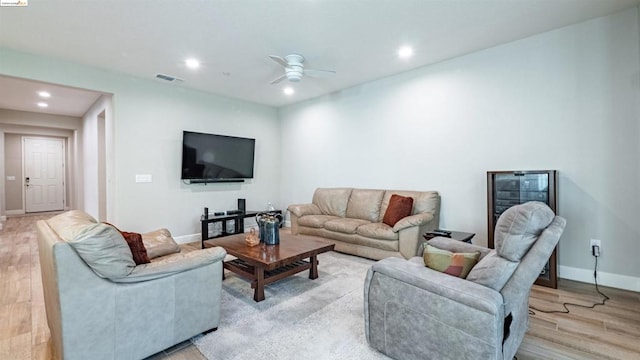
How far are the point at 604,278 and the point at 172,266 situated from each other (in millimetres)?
4189

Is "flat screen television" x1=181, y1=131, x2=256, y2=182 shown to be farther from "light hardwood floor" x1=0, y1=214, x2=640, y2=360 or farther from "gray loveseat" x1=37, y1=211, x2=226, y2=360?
"gray loveseat" x1=37, y1=211, x2=226, y2=360

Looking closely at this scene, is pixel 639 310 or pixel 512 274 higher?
pixel 512 274

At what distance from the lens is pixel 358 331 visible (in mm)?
2252

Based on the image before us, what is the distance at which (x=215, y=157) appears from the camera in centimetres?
559

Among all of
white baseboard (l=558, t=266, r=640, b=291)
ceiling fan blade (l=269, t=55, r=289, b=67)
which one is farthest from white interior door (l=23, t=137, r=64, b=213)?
white baseboard (l=558, t=266, r=640, b=291)

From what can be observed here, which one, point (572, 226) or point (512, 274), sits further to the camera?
point (572, 226)

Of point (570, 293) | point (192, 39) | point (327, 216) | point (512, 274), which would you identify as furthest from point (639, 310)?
point (192, 39)

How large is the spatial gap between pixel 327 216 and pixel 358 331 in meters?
2.83

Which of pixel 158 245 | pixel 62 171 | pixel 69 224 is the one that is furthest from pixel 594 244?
pixel 62 171

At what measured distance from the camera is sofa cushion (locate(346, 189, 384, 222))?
Result: 4.66 metres

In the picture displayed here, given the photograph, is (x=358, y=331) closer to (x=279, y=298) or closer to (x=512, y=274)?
(x=279, y=298)

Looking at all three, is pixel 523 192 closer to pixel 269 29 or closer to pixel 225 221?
pixel 269 29

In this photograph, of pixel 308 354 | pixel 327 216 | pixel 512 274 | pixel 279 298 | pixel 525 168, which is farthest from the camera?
pixel 327 216

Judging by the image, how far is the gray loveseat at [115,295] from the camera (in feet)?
5.27
